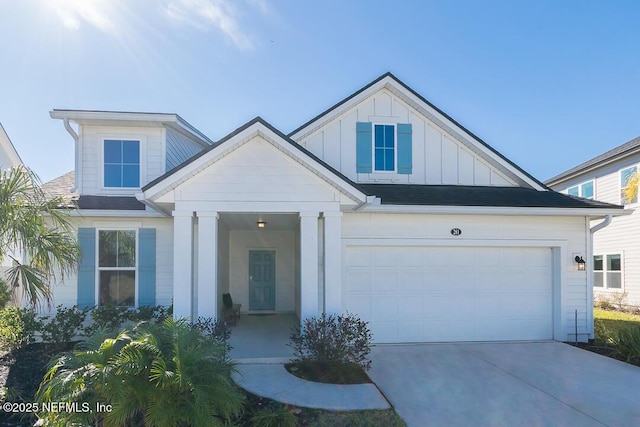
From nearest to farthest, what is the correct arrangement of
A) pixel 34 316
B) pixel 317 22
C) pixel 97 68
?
1. pixel 34 316
2. pixel 97 68
3. pixel 317 22

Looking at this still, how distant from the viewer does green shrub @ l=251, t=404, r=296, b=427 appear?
4661mm

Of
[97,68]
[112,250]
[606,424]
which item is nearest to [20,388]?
[112,250]

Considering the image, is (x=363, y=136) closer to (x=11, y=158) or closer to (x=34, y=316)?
(x=34, y=316)

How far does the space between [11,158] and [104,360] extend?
15.4 metres

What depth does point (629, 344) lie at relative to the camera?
7680mm

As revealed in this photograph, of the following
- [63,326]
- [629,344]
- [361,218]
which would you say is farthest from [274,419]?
[629,344]

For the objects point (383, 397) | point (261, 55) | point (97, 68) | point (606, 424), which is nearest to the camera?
point (606, 424)

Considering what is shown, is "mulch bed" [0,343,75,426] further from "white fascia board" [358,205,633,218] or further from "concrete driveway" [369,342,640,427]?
"white fascia board" [358,205,633,218]

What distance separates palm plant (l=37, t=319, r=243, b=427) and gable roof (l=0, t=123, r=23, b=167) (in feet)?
46.7

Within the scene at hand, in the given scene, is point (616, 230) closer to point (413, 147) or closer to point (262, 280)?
point (413, 147)

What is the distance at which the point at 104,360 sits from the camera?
4.38 m

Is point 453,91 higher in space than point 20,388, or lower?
higher

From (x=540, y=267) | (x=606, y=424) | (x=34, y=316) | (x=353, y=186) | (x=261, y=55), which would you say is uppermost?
(x=261, y=55)

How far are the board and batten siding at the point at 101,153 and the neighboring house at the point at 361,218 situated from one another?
0.09 ft
